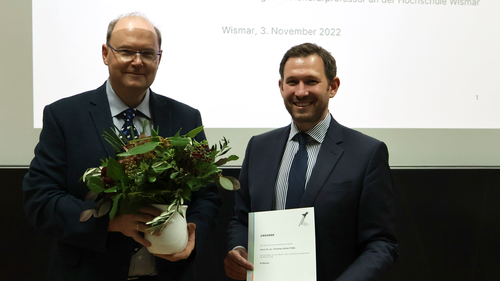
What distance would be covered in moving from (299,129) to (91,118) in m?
0.97

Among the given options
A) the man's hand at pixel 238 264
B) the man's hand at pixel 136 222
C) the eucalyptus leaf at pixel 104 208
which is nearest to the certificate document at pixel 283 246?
the man's hand at pixel 238 264

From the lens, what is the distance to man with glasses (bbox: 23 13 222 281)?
1505 millimetres

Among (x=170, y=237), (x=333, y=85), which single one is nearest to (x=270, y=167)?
(x=333, y=85)

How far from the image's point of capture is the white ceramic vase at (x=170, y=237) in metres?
1.36

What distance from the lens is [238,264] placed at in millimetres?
1613

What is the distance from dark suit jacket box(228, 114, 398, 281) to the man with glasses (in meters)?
0.33

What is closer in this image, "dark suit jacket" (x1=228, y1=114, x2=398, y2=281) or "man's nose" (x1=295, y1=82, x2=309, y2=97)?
"dark suit jacket" (x1=228, y1=114, x2=398, y2=281)

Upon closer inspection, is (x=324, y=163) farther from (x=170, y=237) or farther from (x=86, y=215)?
(x=86, y=215)

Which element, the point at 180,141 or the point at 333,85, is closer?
the point at 180,141

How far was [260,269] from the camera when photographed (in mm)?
1560

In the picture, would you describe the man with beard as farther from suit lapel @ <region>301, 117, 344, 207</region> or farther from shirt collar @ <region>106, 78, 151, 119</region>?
shirt collar @ <region>106, 78, 151, 119</region>

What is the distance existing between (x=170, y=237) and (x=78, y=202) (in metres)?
0.45

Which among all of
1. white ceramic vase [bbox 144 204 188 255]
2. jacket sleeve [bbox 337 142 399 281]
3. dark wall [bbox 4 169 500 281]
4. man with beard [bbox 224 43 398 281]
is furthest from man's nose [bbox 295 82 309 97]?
dark wall [bbox 4 169 500 281]

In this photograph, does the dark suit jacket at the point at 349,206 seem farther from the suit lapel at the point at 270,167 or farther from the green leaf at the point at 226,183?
the green leaf at the point at 226,183
